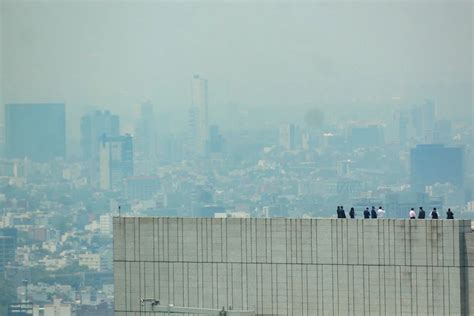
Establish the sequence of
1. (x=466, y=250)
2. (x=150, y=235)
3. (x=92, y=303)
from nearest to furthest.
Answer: (x=466, y=250) → (x=150, y=235) → (x=92, y=303)

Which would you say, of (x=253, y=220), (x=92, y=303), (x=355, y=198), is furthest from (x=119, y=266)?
(x=355, y=198)

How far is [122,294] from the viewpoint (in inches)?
1092

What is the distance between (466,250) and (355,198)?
155139mm

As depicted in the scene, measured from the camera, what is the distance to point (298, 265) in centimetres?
2683

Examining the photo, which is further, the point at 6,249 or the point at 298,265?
the point at 6,249

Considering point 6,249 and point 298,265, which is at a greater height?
point 298,265

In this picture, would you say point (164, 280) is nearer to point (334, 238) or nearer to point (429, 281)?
point (334, 238)

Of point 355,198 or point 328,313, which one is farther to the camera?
point 355,198

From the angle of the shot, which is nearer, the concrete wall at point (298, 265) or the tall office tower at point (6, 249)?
the concrete wall at point (298, 265)

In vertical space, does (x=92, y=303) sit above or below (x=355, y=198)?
below

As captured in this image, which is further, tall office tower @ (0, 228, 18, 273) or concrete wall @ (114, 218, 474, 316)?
tall office tower @ (0, 228, 18, 273)

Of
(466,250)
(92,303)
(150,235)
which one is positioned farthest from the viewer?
(92,303)

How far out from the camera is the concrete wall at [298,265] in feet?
85.6

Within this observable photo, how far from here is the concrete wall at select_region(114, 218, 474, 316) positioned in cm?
2608
